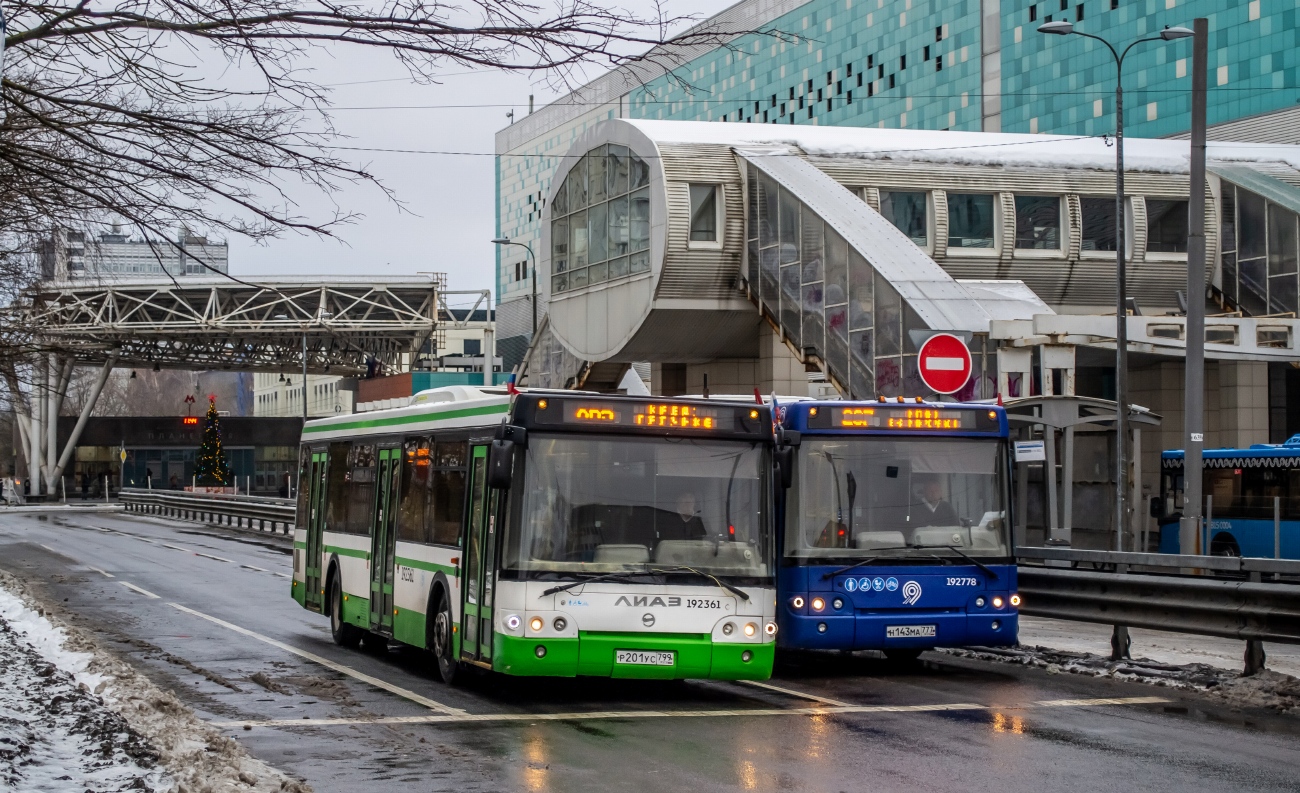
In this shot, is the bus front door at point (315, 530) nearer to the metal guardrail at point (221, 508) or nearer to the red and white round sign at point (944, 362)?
the red and white round sign at point (944, 362)

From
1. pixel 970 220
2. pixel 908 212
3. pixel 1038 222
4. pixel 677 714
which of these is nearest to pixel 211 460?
pixel 908 212

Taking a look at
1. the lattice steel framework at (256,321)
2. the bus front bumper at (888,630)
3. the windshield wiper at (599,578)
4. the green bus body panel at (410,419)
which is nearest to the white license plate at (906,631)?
the bus front bumper at (888,630)

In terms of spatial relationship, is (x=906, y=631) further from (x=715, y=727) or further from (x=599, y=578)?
(x=715, y=727)

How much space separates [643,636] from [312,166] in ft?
16.1

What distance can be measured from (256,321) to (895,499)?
57.8 meters

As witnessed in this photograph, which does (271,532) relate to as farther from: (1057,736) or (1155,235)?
(1057,736)

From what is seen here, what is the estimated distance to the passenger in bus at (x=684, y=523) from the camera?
12.5 m

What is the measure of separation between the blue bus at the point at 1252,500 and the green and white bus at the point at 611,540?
1970 centimetres

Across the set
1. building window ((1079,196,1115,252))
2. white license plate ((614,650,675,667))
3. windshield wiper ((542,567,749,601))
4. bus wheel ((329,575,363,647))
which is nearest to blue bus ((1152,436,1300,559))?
building window ((1079,196,1115,252))

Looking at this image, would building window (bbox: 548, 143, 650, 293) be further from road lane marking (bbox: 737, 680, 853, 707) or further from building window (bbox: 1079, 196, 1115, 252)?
road lane marking (bbox: 737, 680, 853, 707)

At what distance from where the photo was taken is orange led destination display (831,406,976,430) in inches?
592

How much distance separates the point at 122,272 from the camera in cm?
1475

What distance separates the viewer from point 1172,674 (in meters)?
14.1

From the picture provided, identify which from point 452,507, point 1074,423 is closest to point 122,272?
point 452,507
